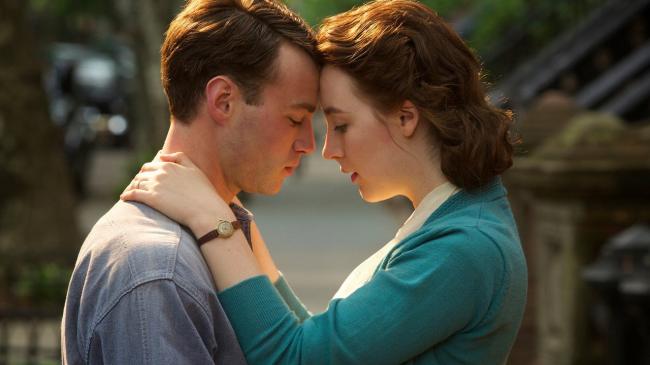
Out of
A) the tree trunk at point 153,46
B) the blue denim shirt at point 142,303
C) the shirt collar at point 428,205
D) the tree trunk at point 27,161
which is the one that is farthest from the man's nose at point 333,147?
the tree trunk at point 153,46

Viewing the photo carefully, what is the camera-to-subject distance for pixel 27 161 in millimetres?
13750

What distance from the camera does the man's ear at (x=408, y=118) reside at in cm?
322

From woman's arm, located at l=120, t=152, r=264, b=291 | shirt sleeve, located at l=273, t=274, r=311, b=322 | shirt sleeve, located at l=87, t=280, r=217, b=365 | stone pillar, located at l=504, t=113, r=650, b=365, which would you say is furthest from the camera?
stone pillar, located at l=504, t=113, r=650, b=365

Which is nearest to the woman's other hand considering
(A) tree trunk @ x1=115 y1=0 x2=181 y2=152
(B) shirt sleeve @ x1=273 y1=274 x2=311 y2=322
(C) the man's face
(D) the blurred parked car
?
(C) the man's face

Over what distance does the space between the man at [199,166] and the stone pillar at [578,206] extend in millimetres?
4344

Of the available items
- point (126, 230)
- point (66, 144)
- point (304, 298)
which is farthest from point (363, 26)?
point (66, 144)

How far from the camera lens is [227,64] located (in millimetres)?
3160

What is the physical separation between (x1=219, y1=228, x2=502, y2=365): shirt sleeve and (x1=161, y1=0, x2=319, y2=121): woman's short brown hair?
489mm

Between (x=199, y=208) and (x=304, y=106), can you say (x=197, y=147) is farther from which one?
(x=304, y=106)

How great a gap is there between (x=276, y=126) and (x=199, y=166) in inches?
8.5

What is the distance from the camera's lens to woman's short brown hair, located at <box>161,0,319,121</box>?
3145mm

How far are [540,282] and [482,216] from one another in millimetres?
5504

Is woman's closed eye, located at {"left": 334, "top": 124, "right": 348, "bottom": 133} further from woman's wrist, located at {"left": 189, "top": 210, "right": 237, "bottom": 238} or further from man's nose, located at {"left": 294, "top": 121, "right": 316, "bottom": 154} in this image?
woman's wrist, located at {"left": 189, "top": 210, "right": 237, "bottom": 238}

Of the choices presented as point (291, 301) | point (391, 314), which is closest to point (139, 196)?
point (391, 314)
